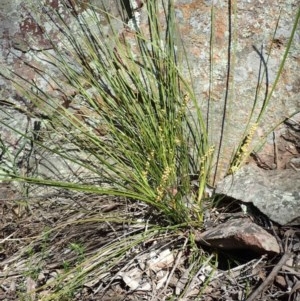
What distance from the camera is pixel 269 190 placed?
221 cm

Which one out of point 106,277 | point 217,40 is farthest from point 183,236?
point 217,40

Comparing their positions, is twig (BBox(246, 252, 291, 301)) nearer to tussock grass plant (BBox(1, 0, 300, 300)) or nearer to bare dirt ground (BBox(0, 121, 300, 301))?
bare dirt ground (BBox(0, 121, 300, 301))

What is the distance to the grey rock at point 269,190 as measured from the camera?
211cm

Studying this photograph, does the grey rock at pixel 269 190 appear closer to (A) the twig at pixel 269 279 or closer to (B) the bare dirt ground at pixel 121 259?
(B) the bare dirt ground at pixel 121 259

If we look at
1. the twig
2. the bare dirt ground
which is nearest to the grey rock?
the bare dirt ground

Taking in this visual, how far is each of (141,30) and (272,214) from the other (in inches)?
35.7

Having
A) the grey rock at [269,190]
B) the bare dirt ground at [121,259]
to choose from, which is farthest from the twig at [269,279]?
the grey rock at [269,190]

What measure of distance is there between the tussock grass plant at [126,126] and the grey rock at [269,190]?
57 mm

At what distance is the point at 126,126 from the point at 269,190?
594 mm

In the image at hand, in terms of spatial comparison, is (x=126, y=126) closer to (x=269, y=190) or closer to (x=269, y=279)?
(x=269, y=190)

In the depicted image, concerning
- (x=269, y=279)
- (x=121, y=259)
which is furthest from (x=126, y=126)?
(x=269, y=279)

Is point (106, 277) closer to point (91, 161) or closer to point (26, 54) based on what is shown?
point (91, 161)

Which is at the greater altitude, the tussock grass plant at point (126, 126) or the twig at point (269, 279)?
the tussock grass plant at point (126, 126)

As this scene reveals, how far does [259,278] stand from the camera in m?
2.02
